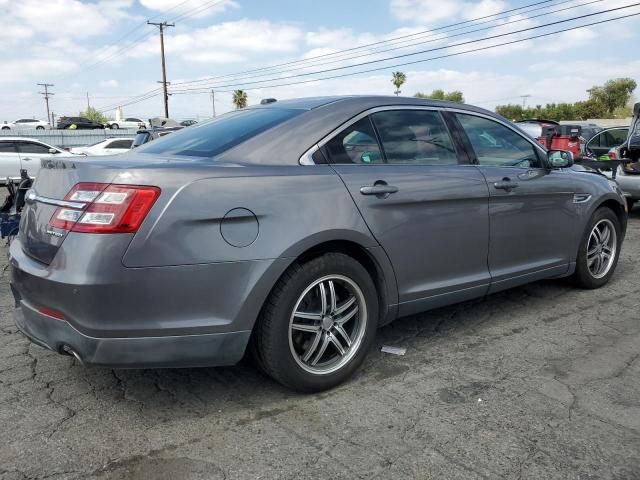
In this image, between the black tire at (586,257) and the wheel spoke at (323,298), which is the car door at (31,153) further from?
the wheel spoke at (323,298)

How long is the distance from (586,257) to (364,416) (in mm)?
2937

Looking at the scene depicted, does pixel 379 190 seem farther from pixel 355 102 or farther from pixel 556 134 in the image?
pixel 556 134

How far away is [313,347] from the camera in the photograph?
305 centimetres

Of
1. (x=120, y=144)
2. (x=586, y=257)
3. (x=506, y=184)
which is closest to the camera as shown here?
(x=506, y=184)

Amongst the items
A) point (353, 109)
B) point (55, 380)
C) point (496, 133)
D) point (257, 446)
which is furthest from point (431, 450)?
point (496, 133)

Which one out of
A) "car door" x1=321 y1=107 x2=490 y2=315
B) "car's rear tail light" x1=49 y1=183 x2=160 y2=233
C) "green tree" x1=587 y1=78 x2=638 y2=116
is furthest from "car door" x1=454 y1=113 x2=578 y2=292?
"green tree" x1=587 y1=78 x2=638 y2=116

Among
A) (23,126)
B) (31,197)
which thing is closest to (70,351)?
(31,197)

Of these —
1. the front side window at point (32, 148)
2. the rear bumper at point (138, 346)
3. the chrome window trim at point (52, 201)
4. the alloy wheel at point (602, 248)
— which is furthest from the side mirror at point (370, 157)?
the front side window at point (32, 148)

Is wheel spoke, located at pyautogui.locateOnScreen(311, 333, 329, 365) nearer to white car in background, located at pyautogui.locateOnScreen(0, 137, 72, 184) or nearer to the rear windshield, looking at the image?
the rear windshield

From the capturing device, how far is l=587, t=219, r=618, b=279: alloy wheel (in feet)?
16.3

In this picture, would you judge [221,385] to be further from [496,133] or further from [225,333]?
[496,133]

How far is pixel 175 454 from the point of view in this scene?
250 centimetres

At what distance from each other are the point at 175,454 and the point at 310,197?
1.35 m

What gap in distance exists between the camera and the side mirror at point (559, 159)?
439cm
